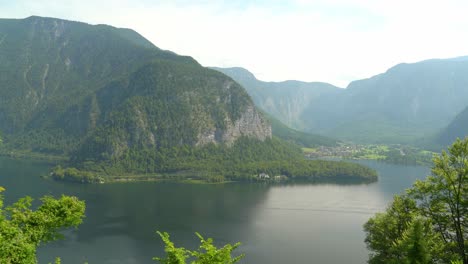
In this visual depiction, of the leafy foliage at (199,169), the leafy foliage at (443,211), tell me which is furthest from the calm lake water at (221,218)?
the leafy foliage at (443,211)

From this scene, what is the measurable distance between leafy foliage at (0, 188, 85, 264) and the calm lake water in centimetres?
4025

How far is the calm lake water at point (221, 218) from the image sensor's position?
227 feet

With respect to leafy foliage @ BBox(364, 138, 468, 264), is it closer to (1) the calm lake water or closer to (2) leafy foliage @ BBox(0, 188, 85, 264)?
(2) leafy foliage @ BBox(0, 188, 85, 264)

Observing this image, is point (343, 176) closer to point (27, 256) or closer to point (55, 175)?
point (55, 175)

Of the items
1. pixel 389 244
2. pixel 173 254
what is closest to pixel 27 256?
pixel 173 254

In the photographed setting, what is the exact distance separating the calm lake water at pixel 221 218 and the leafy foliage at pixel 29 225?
40.3 meters

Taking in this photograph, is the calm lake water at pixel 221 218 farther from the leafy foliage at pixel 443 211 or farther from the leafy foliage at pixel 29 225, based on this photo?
the leafy foliage at pixel 29 225

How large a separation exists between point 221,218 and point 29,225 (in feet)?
233

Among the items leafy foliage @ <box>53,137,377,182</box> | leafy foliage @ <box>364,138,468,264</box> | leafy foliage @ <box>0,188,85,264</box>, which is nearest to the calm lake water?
leafy foliage @ <box>53,137,377,182</box>

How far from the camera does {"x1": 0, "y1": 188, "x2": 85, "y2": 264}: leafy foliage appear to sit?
19.9 m

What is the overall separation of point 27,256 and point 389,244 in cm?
3345

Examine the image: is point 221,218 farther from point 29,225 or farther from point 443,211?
point 29,225

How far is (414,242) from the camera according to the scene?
82.6ft

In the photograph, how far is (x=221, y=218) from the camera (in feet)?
308
